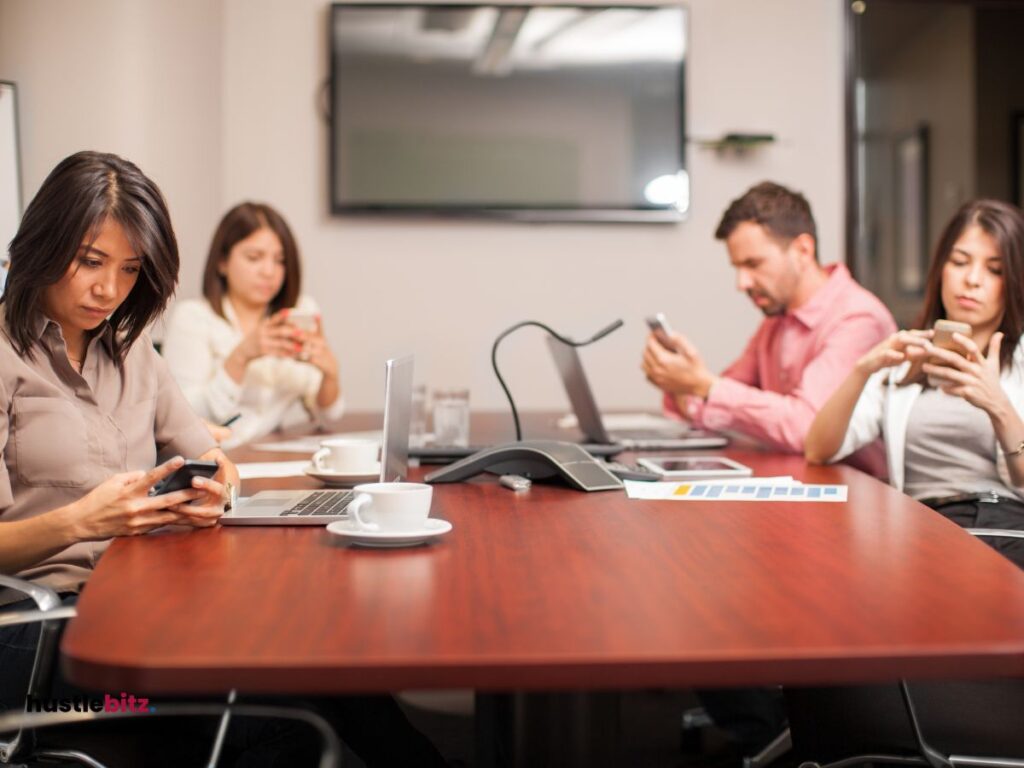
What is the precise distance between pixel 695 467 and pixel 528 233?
7.92 feet

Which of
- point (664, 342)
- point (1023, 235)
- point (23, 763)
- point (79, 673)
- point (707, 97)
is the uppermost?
point (707, 97)

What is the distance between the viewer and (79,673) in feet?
3.00

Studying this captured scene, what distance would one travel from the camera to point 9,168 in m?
3.13

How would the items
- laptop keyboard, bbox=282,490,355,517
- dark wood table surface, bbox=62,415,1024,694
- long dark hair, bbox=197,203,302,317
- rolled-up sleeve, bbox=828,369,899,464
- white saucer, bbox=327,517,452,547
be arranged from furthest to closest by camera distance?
long dark hair, bbox=197,203,302,317 < rolled-up sleeve, bbox=828,369,899,464 < laptop keyboard, bbox=282,490,355,517 < white saucer, bbox=327,517,452,547 < dark wood table surface, bbox=62,415,1024,694

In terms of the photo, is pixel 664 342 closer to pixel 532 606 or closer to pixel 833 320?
pixel 833 320

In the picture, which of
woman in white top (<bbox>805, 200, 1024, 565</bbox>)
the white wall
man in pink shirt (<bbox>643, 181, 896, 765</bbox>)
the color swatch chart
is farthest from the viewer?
the white wall

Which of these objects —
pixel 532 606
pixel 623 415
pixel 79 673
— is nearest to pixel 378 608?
pixel 532 606

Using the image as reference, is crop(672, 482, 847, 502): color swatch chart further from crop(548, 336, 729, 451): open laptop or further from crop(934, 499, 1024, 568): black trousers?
crop(548, 336, 729, 451): open laptop

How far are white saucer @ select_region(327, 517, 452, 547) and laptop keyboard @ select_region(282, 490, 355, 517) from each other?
0.50ft

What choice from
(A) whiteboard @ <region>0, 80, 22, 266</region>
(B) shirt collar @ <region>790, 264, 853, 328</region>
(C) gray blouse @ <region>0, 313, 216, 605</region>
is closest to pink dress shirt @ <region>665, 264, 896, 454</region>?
(B) shirt collar @ <region>790, 264, 853, 328</region>

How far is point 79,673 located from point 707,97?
3.86 m

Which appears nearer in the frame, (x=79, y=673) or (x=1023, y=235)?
(x=79, y=673)

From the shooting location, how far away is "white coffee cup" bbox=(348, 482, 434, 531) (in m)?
1.33

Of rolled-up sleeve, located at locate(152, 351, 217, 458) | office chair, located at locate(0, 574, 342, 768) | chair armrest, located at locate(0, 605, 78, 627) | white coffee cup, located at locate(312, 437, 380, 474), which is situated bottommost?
office chair, located at locate(0, 574, 342, 768)
